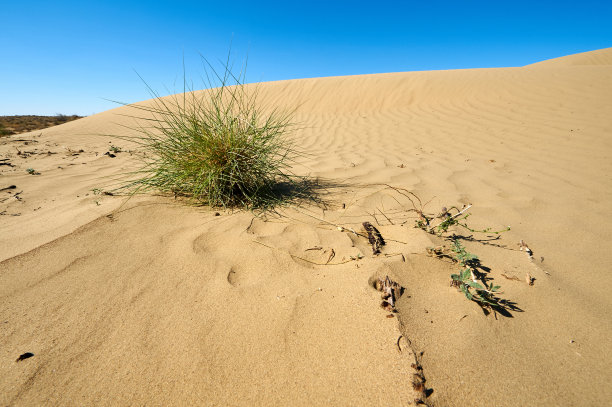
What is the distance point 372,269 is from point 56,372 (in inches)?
43.9

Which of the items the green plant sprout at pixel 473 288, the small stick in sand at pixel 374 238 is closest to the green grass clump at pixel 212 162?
the small stick in sand at pixel 374 238

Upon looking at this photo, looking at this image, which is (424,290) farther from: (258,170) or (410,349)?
(258,170)

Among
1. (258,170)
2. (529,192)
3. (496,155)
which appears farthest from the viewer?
(496,155)

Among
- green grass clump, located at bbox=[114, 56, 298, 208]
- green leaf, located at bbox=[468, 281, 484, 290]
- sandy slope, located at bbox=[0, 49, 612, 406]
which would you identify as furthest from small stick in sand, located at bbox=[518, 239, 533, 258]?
green grass clump, located at bbox=[114, 56, 298, 208]

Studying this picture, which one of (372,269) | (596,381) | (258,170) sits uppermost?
(258,170)

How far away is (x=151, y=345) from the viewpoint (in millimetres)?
892

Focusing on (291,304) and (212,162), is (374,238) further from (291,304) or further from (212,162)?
(212,162)

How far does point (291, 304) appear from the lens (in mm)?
1061

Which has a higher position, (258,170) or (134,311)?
(258,170)

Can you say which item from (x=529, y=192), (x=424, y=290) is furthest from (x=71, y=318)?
(x=529, y=192)

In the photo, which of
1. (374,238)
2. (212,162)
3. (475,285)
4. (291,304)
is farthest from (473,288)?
(212,162)

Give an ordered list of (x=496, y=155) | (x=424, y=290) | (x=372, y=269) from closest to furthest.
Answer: (x=424, y=290)
(x=372, y=269)
(x=496, y=155)

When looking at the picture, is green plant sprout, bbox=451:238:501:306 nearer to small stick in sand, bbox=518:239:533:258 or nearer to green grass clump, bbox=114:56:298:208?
small stick in sand, bbox=518:239:533:258

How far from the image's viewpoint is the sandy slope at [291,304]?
784 mm
